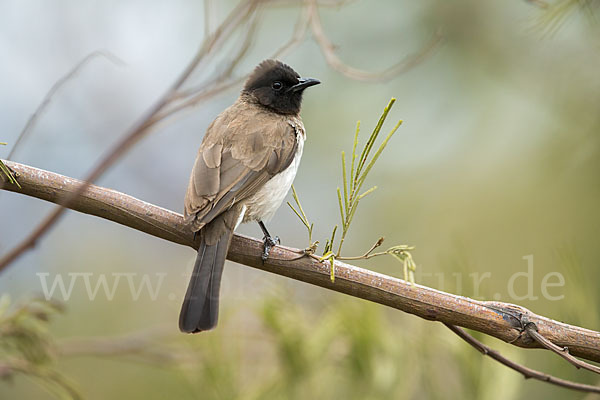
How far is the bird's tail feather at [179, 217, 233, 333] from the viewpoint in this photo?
8.31 ft

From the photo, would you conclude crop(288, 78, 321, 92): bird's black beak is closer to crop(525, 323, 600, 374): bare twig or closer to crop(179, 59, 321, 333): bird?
crop(179, 59, 321, 333): bird

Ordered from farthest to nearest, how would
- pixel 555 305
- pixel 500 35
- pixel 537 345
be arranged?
1. pixel 500 35
2. pixel 555 305
3. pixel 537 345

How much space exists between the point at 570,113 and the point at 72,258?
13.7ft

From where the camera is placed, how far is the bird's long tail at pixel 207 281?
8.32 ft

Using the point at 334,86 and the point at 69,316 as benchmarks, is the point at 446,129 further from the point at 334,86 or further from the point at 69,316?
the point at 69,316

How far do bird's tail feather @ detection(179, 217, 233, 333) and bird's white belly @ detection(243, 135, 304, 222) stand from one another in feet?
1.41

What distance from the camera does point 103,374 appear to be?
15.9ft

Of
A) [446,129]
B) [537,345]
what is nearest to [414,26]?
[446,129]

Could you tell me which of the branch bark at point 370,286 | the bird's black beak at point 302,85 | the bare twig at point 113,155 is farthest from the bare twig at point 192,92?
the bird's black beak at point 302,85

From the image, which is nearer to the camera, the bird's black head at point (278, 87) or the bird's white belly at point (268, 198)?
the bird's white belly at point (268, 198)

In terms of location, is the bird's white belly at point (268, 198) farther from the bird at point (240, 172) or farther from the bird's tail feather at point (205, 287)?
the bird's tail feather at point (205, 287)

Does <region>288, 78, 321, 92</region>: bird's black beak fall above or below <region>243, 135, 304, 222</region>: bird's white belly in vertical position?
above

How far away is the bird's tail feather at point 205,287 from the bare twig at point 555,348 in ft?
3.73

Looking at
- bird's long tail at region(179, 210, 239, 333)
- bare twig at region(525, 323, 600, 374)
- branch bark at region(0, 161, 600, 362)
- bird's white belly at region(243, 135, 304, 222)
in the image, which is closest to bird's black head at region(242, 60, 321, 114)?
bird's white belly at region(243, 135, 304, 222)
